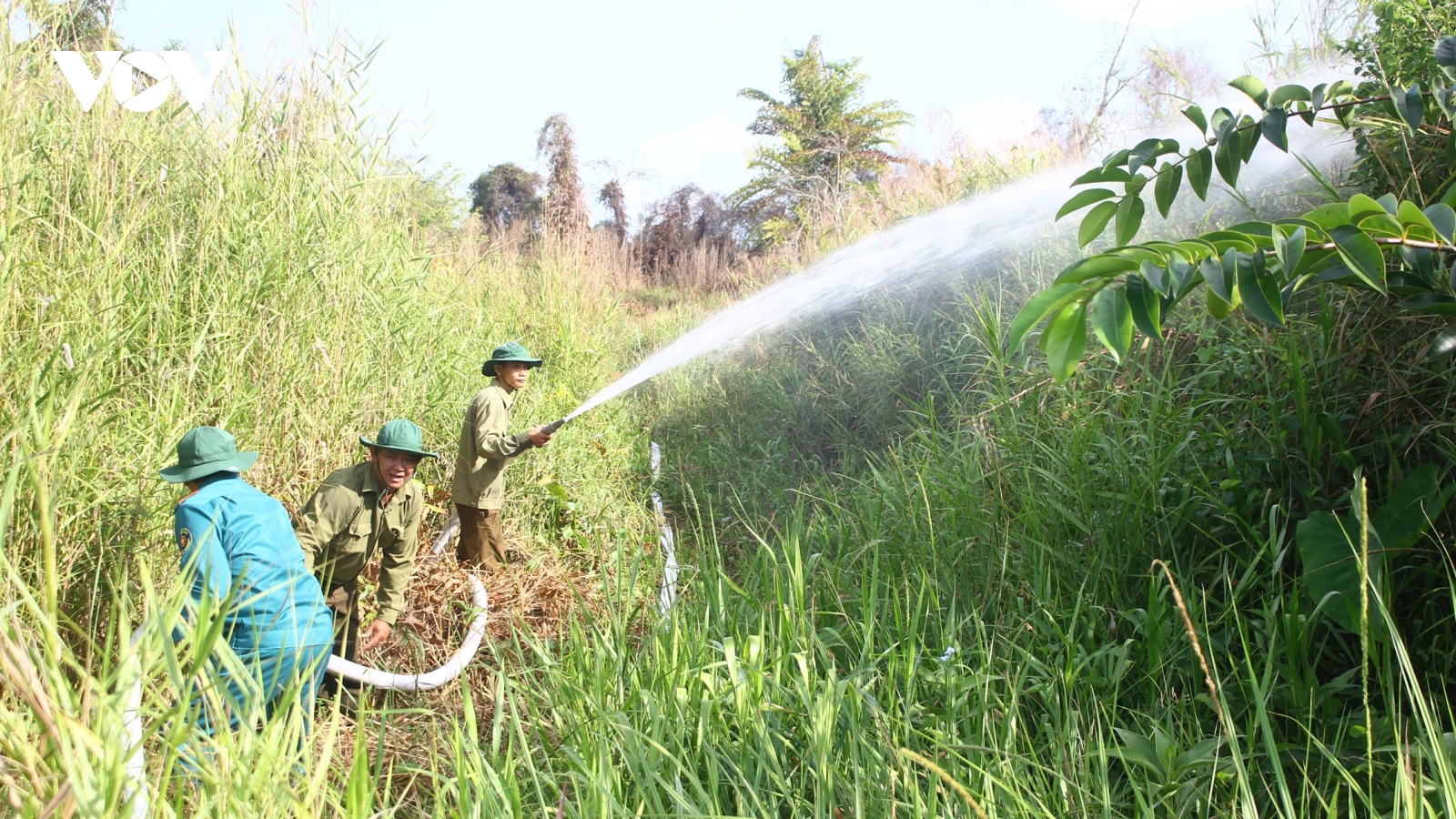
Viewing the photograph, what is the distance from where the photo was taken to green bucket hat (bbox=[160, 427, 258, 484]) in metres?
2.91

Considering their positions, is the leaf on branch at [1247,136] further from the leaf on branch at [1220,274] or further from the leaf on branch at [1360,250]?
the leaf on branch at [1220,274]

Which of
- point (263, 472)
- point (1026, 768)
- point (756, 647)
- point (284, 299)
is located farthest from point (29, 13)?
point (1026, 768)

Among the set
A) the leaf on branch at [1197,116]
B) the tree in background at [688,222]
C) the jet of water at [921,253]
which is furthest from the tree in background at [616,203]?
the leaf on branch at [1197,116]

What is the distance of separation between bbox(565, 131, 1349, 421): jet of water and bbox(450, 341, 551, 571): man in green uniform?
1.48ft

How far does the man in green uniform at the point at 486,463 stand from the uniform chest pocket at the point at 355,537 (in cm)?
100

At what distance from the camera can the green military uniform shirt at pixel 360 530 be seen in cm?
359

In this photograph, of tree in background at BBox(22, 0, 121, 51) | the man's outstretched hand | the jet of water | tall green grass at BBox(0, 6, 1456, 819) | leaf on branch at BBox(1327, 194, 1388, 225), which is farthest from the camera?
the jet of water

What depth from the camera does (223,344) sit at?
3.90 metres

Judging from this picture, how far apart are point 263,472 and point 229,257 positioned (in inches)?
39.8

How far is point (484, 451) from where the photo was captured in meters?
4.63

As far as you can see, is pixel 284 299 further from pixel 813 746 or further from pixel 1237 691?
pixel 1237 691

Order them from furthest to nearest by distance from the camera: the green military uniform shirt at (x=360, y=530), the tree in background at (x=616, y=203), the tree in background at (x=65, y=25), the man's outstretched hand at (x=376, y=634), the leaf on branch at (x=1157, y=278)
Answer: the tree in background at (x=616, y=203), the tree in background at (x=65, y=25), the man's outstretched hand at (x=376, y=634), the green military uniform shirt at (x=360, y=530), the leaf on branch at (x=1157, y=278)

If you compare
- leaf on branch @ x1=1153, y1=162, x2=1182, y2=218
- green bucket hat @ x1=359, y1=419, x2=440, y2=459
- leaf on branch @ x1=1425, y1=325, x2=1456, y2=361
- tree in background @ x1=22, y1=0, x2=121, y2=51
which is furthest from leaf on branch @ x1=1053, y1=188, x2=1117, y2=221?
tree in background @ x1=22, y1=0, x2=121, y2=51

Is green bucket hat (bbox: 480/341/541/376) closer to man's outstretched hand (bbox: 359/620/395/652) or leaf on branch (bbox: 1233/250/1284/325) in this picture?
man's outstretched hand (bbox: 359/620/395/652)
